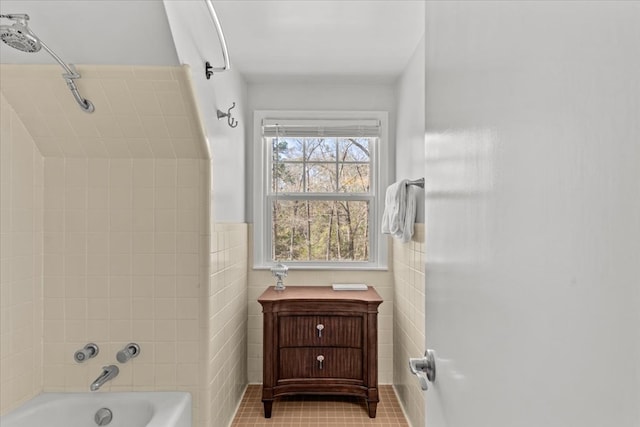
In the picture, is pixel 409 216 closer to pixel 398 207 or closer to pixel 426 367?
pixel 398 207

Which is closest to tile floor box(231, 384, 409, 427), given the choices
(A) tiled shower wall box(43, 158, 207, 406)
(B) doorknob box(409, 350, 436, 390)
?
(A) tiled shower wall box(43, 158, 207, 406)

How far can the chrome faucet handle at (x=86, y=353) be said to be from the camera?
1983mm

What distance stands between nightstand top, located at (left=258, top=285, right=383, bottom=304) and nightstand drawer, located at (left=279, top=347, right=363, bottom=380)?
0.32 metres

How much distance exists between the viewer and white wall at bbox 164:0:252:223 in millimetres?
1750

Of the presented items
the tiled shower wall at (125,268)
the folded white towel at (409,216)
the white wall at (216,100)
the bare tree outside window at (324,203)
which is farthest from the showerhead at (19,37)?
the bare tree outside window at (324,203)

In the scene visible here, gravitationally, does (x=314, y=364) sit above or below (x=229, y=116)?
below

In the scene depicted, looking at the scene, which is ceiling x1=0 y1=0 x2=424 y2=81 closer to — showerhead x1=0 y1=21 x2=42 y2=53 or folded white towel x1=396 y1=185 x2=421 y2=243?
showerhead x1=0 y1=21 x2=42 y2=53

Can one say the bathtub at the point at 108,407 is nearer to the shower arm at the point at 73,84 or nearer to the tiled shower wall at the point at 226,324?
the tiled shower wall at the point at 226,324

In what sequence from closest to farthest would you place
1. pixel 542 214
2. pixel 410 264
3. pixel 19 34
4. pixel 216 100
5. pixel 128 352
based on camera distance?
pixel 542 214
pixel 19 34
pixel 128 352
pixel 216 100
pixel 410 264

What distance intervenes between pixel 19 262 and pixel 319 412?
1.84 m

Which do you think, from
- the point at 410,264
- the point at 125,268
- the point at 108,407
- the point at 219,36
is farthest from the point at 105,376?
the point at 410,264

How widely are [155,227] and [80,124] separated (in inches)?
22.2

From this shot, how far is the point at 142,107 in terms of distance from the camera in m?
1.85

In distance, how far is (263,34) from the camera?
2.35 m
